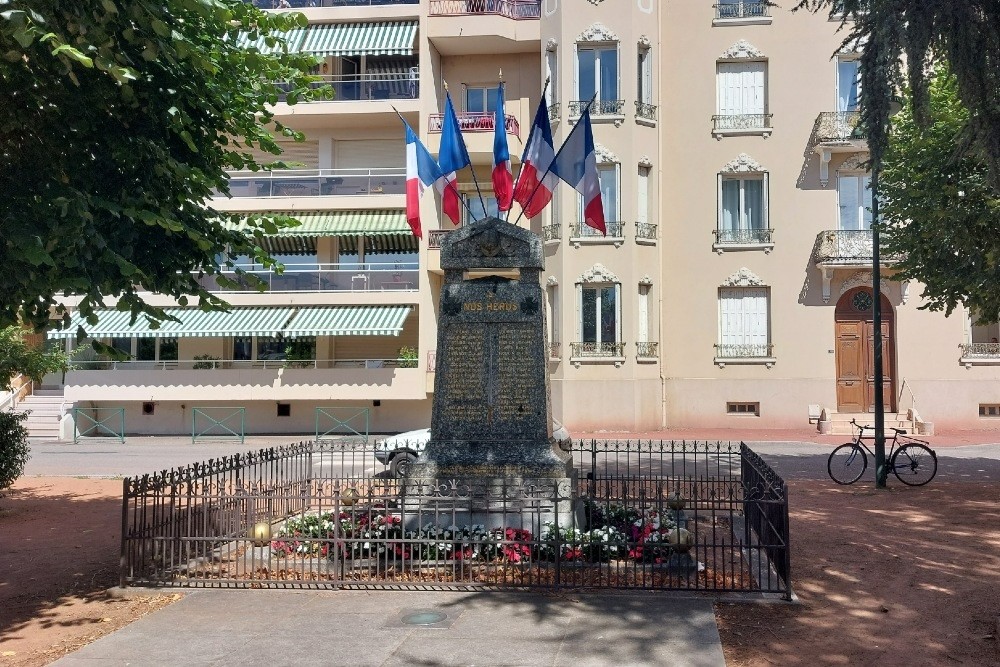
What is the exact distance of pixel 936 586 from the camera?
316 inches

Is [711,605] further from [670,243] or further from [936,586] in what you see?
[670,243]

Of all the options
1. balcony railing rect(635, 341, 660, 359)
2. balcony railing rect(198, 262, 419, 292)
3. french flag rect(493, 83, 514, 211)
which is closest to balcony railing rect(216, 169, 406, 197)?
balcony railing rect(198, 262, 419, 292)

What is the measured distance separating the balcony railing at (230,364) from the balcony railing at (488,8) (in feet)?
38.5

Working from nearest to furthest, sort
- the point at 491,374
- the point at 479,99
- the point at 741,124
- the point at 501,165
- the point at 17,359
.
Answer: the point at 491,374
the point at 501,165
the point at 17,359
the point at 741,124
the point at 479,99

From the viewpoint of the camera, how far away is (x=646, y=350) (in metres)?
26.4

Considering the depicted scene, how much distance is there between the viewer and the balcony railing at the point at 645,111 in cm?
2636

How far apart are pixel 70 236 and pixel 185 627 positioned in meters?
3.30

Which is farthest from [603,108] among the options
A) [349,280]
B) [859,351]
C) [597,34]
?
[859,351]

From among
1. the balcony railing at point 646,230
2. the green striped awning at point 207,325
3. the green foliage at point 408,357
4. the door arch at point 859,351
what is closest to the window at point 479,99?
the balcony railing at point 646,230

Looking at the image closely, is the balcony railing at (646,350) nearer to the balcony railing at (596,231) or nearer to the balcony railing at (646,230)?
the balcony railing at (646,230)

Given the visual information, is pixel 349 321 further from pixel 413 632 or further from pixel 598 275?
pixel 413 632

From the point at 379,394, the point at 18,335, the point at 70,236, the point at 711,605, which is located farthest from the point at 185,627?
the point at 379,394

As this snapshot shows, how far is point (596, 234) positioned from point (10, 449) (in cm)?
1770

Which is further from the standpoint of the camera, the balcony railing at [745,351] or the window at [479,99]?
the window at [479,99]
